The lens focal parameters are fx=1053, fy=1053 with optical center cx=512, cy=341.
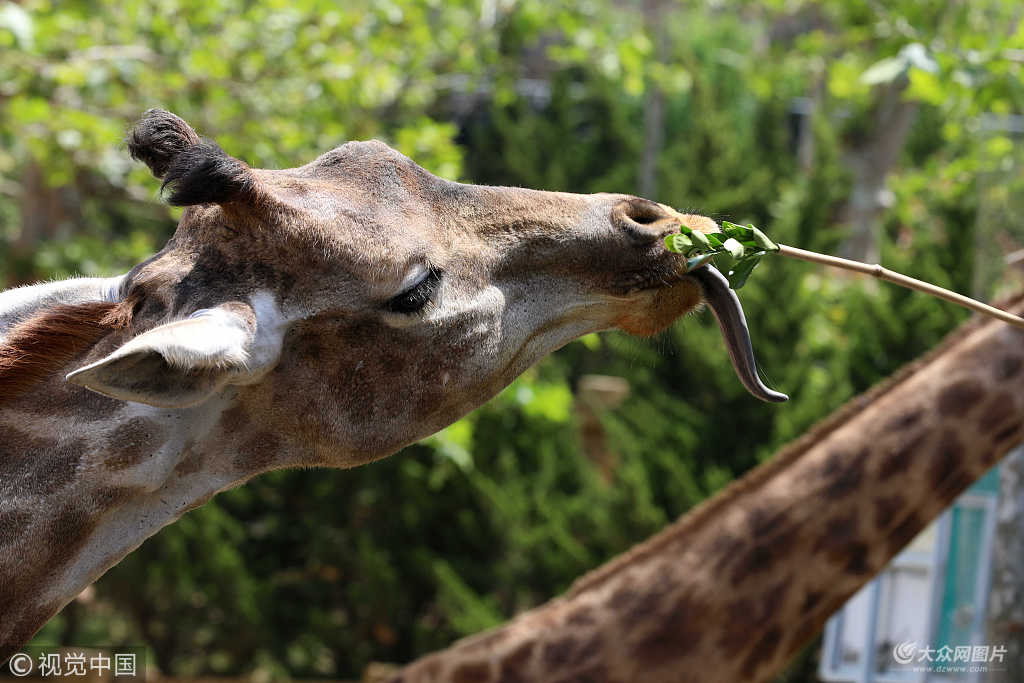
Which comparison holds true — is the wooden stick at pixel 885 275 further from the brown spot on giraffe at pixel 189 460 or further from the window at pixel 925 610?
the window at pixel 925 610

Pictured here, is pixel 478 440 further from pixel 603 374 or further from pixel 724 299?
pixel 724 299

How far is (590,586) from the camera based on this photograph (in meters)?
3.53

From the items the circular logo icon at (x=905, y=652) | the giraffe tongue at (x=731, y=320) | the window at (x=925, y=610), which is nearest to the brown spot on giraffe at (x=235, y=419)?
the giraffe tongue at (x=731, y=320)

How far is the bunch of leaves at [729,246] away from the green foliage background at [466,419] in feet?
9.76

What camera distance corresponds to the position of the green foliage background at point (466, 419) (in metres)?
6.04

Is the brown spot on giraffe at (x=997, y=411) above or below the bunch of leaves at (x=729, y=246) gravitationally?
below

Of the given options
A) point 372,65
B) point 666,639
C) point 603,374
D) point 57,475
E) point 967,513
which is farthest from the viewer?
point 603,374

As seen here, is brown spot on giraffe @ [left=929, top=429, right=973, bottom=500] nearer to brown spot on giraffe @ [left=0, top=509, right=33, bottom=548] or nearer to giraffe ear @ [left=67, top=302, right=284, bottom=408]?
giraffe ear @ [left=67, top=302, right=284, bottom=408]

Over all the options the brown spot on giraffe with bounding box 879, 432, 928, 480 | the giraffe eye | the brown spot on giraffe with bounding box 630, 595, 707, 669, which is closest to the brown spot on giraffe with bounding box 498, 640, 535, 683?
the brown spot on giraffe with bounding box 630, 595, 707, 669

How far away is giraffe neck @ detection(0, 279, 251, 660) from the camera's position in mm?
1983

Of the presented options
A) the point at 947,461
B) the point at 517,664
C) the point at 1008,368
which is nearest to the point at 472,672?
the point at 517,664

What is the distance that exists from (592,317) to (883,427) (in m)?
1.51

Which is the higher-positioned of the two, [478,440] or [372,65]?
[372,65]

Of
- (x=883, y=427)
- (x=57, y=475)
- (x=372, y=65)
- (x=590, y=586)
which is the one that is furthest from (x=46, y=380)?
(x=372, y=65)
